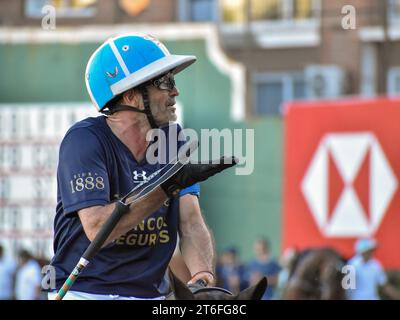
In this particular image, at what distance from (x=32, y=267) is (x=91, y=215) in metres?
12.8

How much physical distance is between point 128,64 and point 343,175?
1211 centimetres

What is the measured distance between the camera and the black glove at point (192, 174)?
392 centimetres

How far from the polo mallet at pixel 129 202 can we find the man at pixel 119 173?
0.33 ft

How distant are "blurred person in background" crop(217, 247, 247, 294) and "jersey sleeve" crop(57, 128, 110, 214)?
12153 millimetres

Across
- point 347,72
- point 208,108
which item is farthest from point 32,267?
point 347,72

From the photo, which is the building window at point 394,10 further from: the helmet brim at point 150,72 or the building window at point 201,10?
the helmet brim at point 150,72

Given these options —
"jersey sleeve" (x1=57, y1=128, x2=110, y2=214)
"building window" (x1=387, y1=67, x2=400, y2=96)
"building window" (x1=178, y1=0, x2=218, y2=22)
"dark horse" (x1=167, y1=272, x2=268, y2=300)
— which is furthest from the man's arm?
"building window" (x1=178, y1=0, x2=218, y2=22)

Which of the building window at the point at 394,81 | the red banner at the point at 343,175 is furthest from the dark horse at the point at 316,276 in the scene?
the building window at the point at 394,81

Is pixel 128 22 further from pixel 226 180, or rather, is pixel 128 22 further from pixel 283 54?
pixel 226 180

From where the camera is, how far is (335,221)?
16.4 meters

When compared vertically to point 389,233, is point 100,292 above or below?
above

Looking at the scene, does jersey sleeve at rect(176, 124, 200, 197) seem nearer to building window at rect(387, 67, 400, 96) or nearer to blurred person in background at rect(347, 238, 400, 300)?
blurred person in background at rect(347, 238, 400, 300)

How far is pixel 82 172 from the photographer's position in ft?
14.8
